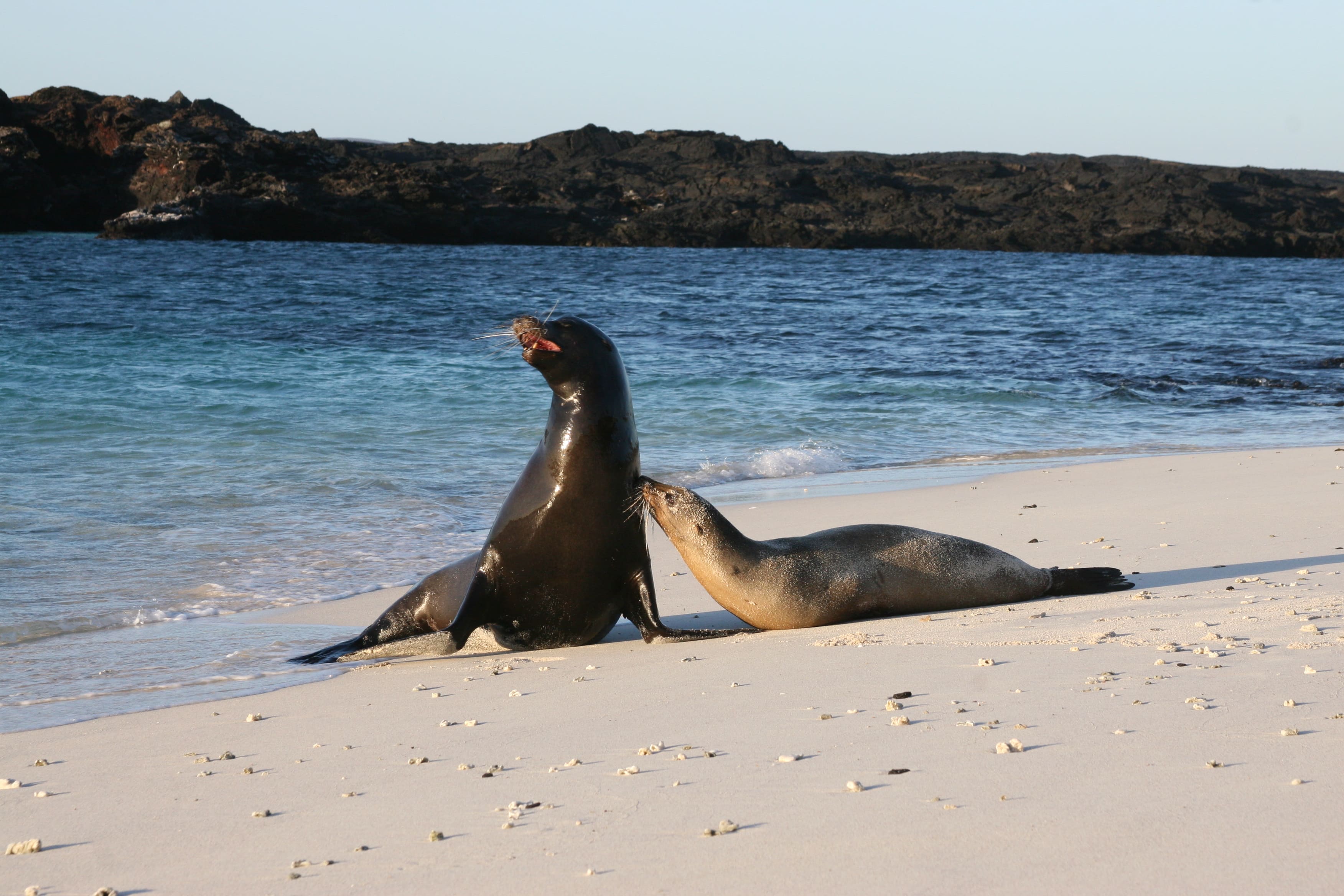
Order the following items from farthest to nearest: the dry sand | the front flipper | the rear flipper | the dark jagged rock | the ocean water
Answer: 1. the dark jagged rock
2. the ocean water
3. the rear flipper
4. the front flipper
5. the dry sand

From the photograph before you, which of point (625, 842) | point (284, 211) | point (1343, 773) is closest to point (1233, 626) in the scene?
point (1343, 773)

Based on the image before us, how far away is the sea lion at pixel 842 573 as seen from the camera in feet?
17.5

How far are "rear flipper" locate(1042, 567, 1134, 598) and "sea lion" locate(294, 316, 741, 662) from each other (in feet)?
4.94

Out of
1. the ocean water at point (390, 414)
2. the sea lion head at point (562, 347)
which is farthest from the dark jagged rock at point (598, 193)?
the sea lion head at point (562, 347)

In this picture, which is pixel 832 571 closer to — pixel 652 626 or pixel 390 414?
pixel 652 626

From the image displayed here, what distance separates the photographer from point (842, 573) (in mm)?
5402

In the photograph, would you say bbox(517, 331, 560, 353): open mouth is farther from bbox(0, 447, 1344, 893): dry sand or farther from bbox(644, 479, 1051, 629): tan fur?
bbox(0, 447, 1344, 893): dry sand

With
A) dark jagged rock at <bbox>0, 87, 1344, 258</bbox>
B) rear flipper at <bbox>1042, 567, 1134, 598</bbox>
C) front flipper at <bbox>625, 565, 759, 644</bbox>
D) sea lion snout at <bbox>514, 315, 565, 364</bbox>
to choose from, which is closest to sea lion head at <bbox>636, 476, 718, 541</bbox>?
front flipper at <bbox>625, 565, 759, 644</bbox>

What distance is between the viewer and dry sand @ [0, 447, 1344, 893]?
8.13 ft

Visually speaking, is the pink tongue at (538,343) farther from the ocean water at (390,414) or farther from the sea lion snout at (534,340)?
the ocean water at (390,414)

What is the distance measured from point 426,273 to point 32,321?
1972 cm

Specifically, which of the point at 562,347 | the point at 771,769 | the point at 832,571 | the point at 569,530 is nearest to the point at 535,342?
the point at 562,347

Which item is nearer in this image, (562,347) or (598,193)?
(562,347)

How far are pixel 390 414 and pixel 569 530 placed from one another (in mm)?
8450
